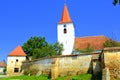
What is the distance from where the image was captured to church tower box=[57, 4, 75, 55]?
217 ft

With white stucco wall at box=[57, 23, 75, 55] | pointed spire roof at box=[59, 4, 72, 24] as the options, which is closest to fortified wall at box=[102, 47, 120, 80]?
white stucco wall at box=[57, 23, 75, 55]

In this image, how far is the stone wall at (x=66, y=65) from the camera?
32.0 metres

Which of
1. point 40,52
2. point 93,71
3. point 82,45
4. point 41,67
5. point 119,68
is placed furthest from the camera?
point 82,45

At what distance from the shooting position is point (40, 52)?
5000 cm

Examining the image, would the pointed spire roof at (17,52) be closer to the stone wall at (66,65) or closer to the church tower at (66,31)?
the church tower at (66,31)

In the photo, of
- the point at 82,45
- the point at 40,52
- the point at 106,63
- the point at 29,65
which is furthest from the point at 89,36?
the point at 106,63

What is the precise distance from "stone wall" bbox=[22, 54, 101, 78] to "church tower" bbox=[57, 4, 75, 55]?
2993cm

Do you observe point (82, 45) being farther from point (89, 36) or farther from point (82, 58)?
A: point (82, 58)

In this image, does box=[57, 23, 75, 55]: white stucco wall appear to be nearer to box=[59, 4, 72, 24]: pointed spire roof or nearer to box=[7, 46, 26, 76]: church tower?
box=[59, 4, 72, 24]: pointed spire roof

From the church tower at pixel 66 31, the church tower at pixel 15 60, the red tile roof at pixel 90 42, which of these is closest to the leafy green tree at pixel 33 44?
the church tower at pixel 15 60

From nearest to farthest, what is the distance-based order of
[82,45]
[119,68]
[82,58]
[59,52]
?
[119,68]
[82,58]
[59,52]
[82,45]

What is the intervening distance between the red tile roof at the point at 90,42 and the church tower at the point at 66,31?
1.77m

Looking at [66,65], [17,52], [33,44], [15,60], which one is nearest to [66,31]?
[33,44]

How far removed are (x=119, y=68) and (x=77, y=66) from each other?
21.4ft
